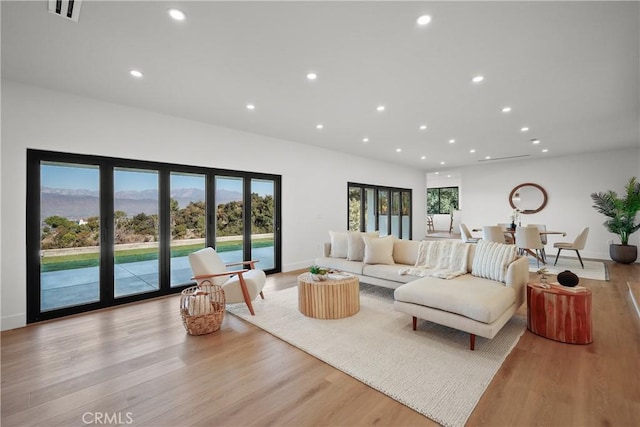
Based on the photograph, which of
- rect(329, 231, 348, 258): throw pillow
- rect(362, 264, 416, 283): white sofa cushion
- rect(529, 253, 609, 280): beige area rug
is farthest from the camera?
rect(529, 253, 609, 280): beige area rug

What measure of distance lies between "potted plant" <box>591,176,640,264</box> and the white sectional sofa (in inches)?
211

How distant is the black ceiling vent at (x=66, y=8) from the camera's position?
200cm

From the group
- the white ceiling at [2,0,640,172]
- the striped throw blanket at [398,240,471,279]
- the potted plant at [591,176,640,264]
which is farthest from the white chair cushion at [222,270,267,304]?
the potted plant at [591,176,640,264]

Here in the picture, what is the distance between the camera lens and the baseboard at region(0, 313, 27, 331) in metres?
3.14

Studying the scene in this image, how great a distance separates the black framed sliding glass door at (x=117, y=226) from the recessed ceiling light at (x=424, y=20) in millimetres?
3802

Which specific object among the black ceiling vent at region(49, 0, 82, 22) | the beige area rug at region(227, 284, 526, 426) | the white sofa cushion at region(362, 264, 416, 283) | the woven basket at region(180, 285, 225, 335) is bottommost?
the beige area rug at region(227, 284, 526, 426)

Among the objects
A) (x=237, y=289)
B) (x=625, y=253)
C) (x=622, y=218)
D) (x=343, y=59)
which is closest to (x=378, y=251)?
(x=237, y=289)

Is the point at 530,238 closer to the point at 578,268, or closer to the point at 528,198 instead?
the point at 578,268

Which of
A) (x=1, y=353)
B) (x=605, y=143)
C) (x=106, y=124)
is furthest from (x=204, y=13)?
(x=605, y=143)

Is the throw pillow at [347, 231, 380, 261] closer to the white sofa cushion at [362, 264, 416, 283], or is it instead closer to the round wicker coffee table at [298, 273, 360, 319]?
the white sofa cushion at [362, 264, 416, 283]

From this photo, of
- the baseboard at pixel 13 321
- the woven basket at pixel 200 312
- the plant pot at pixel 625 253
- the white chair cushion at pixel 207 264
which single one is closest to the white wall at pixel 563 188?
the plant pot at pixel 625 253

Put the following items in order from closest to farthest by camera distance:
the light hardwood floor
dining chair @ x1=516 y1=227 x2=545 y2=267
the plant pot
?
the light hardwood floor → dining chair @ x1=516 y1=227 x2=545 y2=267 → the plant pot

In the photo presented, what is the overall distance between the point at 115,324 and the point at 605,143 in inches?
387

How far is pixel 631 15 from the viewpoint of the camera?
213cm
